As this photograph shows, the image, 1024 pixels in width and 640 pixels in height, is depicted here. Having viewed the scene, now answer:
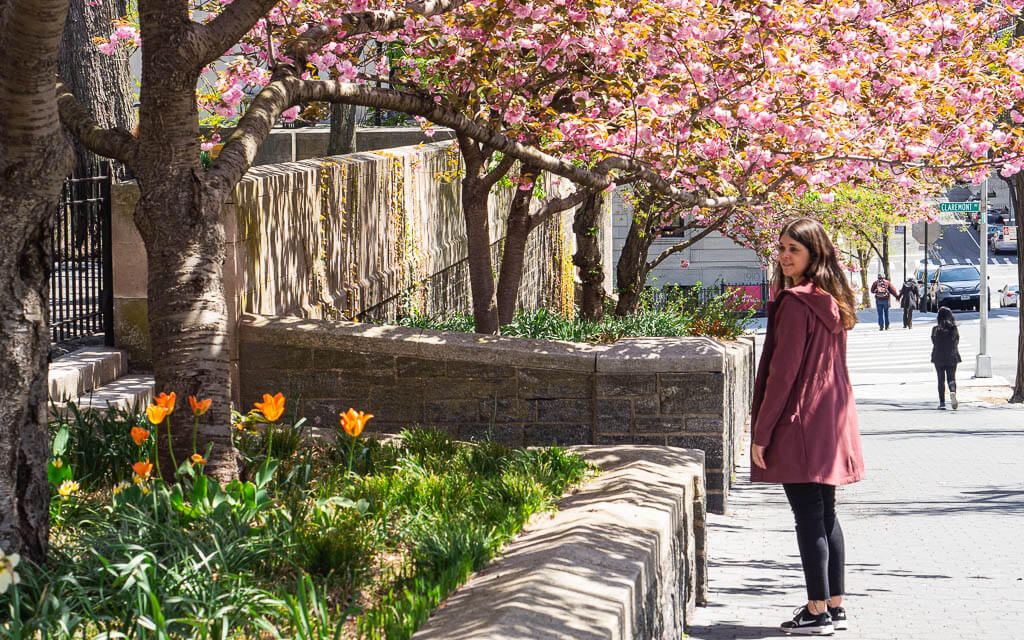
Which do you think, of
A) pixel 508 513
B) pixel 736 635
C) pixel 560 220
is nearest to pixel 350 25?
pixel 508 513

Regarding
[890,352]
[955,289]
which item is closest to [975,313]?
[955,289]

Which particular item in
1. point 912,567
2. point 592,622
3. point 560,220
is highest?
point 560,220

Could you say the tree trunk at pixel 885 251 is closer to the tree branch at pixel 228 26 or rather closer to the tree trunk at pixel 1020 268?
the tree trunk at pixel 1020 268

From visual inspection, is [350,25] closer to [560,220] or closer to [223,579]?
[223,579]

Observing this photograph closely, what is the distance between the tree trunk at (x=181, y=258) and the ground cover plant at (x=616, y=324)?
3.98 metres

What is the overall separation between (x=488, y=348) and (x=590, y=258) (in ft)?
21.9

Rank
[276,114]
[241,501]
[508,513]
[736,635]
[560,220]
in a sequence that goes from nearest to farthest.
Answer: [241,501] → [508,513] → [736,635] → [276,114] → [560,220]

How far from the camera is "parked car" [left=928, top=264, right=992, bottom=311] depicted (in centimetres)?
4147

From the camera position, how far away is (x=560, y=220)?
20.7 meters

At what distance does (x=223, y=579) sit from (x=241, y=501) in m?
0.79

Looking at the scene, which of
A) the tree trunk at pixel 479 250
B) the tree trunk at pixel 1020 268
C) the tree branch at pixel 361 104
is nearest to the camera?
the tree branch at pixel 361 104

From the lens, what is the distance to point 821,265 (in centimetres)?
553

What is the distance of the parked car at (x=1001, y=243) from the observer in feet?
221

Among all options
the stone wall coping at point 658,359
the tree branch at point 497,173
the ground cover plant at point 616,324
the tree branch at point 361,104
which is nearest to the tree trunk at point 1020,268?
the ground cover plant at point 616,324
